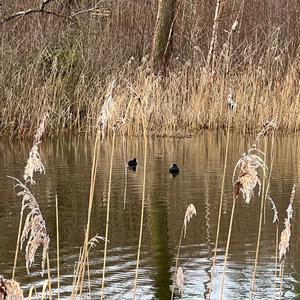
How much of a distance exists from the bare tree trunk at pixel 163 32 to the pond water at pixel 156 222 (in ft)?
17.8

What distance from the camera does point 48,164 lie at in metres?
9.62

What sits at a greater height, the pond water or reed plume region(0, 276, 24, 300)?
reed plume region(0, 276, 24, 300)

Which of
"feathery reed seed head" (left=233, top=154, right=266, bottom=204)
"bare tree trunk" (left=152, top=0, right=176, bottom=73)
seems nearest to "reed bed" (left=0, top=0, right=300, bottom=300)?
"bare tree trunk" (left=152, top=0, right=176, bottom=73)

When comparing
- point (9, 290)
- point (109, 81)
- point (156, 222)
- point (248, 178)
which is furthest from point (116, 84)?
point (9, 290)

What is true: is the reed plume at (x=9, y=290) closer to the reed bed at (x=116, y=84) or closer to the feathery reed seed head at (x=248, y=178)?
the feathery reed seed head at (x=248, y=178)

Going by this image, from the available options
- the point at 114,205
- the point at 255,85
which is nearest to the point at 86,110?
the point at 255,85

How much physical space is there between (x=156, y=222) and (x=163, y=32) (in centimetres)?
1033

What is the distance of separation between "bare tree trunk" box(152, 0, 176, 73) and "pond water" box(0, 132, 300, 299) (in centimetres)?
542

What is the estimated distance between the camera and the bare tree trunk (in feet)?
52.5

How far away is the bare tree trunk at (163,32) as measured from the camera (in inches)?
630

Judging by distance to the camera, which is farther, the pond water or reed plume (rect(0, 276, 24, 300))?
the pond water

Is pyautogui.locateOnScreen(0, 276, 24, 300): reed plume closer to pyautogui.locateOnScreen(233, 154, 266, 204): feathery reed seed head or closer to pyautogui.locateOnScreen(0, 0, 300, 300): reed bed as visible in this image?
pyautogui.locateOnScreen(233, 154, 266, 204): feathery reed seed head

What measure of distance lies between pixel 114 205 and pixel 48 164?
2.86 m

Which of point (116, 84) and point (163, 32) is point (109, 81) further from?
point (163, 32)
